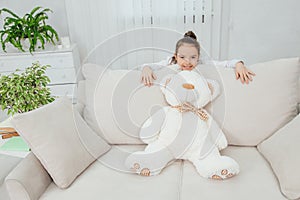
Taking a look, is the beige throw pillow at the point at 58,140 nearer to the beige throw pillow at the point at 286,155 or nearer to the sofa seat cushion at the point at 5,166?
the sofa seat cushion at the point at 5,166

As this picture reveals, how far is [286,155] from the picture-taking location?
48.3 inches

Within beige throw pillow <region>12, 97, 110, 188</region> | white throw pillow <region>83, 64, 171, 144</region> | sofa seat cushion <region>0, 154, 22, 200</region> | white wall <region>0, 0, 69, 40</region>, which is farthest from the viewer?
white wall <region>0, 0, 69, 40</region>

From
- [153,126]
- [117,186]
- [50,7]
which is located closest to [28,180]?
[117,186]

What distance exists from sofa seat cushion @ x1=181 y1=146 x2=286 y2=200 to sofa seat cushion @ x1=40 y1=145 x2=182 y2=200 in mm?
52

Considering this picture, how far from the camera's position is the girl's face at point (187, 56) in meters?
1.54

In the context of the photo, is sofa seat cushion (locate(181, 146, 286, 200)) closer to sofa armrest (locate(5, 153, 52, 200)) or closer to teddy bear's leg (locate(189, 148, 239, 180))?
teddy bear's leg (locate(189, 148, 239, 180))

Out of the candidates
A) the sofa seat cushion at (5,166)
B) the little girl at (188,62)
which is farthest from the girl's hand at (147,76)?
the sofa seat cushion at (5,166)

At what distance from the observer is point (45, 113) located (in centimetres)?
132

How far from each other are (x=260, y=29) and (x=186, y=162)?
203cm

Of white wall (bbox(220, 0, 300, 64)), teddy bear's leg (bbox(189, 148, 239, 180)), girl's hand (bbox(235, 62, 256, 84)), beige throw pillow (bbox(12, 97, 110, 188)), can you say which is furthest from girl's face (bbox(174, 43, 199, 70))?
white wall (bbox(220, 0, 300, 64))

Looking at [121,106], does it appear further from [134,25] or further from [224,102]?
[134,25]

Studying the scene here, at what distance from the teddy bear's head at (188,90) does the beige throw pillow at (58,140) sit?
448 mm

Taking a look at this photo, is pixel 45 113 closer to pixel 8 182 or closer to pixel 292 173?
pixel 8 182

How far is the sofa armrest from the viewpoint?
1161 millimetres
